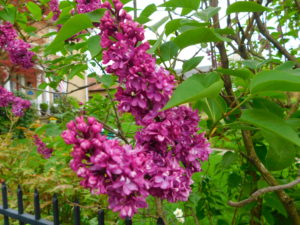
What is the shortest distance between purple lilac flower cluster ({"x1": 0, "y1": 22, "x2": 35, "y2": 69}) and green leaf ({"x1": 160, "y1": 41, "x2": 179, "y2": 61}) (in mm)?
1306

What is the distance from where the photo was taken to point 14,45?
1845 millimetres

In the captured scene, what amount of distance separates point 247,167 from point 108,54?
951 millimetres

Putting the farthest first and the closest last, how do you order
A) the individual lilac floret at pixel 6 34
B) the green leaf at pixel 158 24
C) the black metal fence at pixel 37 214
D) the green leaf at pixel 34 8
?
the individual lilac floret at pixel 6 34
the green leaf at pixel 34 8
the black metal fence at pixel 37 214
the green leaf at pixel 158 24

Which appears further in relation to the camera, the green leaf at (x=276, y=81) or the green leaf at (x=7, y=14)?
the green leaf at (x=7, y=14)

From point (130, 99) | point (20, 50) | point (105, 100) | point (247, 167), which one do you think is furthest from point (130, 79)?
point (105, 100)

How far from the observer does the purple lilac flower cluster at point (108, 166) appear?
53 centimetres

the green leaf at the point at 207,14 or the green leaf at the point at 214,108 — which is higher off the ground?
the green leaf at the point at 207,14

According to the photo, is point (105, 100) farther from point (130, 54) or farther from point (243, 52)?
point (130, 54)

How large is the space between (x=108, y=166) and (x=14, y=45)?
159cm

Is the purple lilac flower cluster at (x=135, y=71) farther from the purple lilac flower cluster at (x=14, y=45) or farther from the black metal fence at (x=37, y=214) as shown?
the purple lilac flower cluster at (x=14, y=45)

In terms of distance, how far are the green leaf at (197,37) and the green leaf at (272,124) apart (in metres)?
0.20

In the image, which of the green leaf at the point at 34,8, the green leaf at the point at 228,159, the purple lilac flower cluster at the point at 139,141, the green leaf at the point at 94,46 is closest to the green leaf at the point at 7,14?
the green leaf at the point at 34,8

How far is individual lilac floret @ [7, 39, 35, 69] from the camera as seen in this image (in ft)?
6.05

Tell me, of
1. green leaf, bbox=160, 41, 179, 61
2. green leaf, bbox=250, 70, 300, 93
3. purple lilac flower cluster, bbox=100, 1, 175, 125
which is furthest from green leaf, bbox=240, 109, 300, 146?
green leaf, bbox=160, 41, 179, 61
